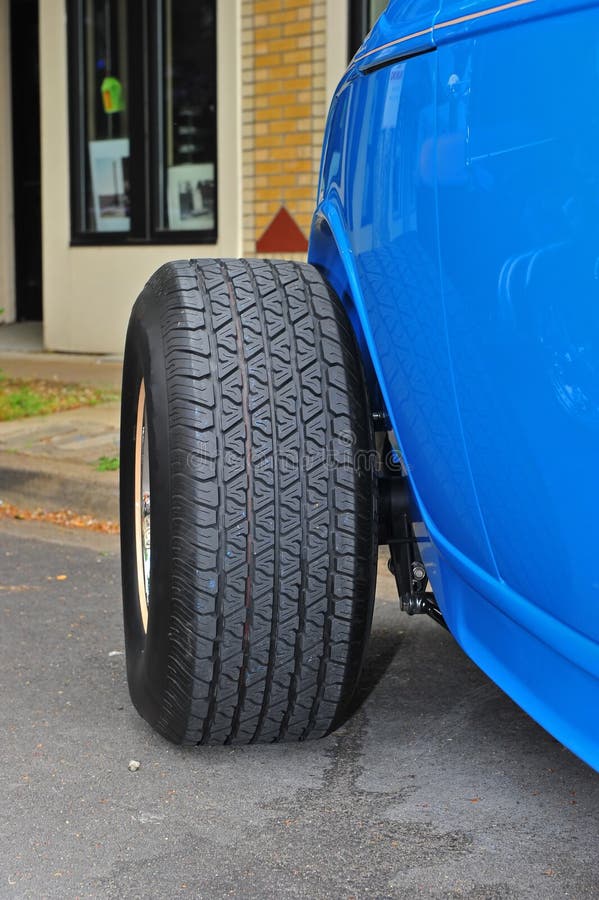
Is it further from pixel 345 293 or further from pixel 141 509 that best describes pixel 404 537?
pixel 141 509

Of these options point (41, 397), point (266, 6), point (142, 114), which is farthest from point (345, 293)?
point (142, 114)

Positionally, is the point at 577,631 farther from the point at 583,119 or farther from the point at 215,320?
the point at 215,320

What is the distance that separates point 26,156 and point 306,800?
1010 cm

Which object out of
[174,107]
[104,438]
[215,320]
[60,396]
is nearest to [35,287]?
[174,107]

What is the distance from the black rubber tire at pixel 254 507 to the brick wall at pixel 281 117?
5625 millimetres

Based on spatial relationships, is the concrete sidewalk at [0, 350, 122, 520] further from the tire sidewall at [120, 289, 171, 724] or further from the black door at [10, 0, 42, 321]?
the black door at [10, 0, 42, 321]

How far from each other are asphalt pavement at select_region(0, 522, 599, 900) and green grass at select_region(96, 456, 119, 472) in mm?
2170

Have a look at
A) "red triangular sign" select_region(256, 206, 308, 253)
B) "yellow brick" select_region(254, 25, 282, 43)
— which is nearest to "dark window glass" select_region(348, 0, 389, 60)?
"yellow brick" select_region(254, 25, 282, 43)

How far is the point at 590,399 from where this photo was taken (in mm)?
1442

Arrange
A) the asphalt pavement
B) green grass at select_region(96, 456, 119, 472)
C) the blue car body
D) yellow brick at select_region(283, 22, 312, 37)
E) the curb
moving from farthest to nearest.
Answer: yellow brick at select_region(283, 22, 312, 37) → green grass at select_region(96, 456, 119, 472) → the curb → the asphalt pavement → the blue car body

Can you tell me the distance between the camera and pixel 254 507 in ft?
7.00

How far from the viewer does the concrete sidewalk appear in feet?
16.5

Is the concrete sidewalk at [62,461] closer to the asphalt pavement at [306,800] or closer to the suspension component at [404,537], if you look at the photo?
the asphalt pavement at [306,800]

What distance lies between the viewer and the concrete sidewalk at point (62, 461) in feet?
16.5
